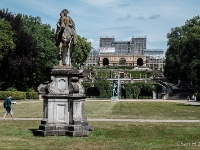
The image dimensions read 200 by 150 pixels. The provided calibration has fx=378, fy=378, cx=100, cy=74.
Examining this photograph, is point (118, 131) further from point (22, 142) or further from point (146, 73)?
point (146, 73)

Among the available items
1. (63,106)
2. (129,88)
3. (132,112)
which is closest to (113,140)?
(63,106)

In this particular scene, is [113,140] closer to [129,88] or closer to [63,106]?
[63,106]

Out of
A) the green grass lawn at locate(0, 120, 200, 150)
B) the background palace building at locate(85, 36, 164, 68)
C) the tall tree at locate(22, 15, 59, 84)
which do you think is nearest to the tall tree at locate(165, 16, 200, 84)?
the tall tree at locate(22, 15, 59, 84)

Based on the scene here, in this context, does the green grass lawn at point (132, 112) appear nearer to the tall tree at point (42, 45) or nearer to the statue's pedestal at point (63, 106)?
the statue's pedestal at point (63, 106)

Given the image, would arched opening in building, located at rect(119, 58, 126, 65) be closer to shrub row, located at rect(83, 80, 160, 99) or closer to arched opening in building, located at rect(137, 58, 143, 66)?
arched opening in building, located at rect(137, 58, 143, 66)

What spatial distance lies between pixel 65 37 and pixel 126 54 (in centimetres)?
13449

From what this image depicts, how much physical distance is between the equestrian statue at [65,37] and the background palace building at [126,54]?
125 meters

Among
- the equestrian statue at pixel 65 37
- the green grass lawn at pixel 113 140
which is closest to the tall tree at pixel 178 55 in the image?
the green grass lawn at pixel 113 140

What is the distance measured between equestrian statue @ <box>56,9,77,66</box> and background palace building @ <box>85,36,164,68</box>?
12457cm

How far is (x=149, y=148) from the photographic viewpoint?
11414 millimetres

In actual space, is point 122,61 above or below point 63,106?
above

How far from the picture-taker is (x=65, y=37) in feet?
49.0

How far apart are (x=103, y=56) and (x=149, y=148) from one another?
438 feet

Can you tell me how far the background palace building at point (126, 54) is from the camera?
14412 centimetres
